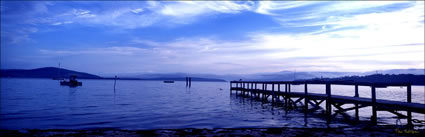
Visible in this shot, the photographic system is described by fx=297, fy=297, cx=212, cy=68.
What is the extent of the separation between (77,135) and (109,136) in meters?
1.35

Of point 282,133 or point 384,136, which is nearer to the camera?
point 384,136

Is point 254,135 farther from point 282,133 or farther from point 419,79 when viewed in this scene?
point 419,79

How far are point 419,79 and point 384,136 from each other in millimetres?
200532

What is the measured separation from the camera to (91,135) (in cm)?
1099

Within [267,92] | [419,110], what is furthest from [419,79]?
[419,110]

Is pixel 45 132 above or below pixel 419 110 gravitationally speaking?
below

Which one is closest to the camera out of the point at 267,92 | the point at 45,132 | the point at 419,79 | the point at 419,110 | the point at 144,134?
the point at 144,134

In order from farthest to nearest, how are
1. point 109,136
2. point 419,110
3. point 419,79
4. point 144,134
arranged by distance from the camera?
point 419,79 < point 419,110 < point 144,134 < point 109,136

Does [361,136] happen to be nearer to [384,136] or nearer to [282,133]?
[384,136]

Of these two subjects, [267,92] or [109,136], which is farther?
[267,92]

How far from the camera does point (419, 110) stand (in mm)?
13102

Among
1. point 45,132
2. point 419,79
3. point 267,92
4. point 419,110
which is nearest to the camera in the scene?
point 45,132

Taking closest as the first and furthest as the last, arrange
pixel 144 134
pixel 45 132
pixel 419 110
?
pixel 144 134
pixel 45 132
pixel 419 110

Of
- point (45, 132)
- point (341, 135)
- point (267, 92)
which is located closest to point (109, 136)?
point (45, 132)
